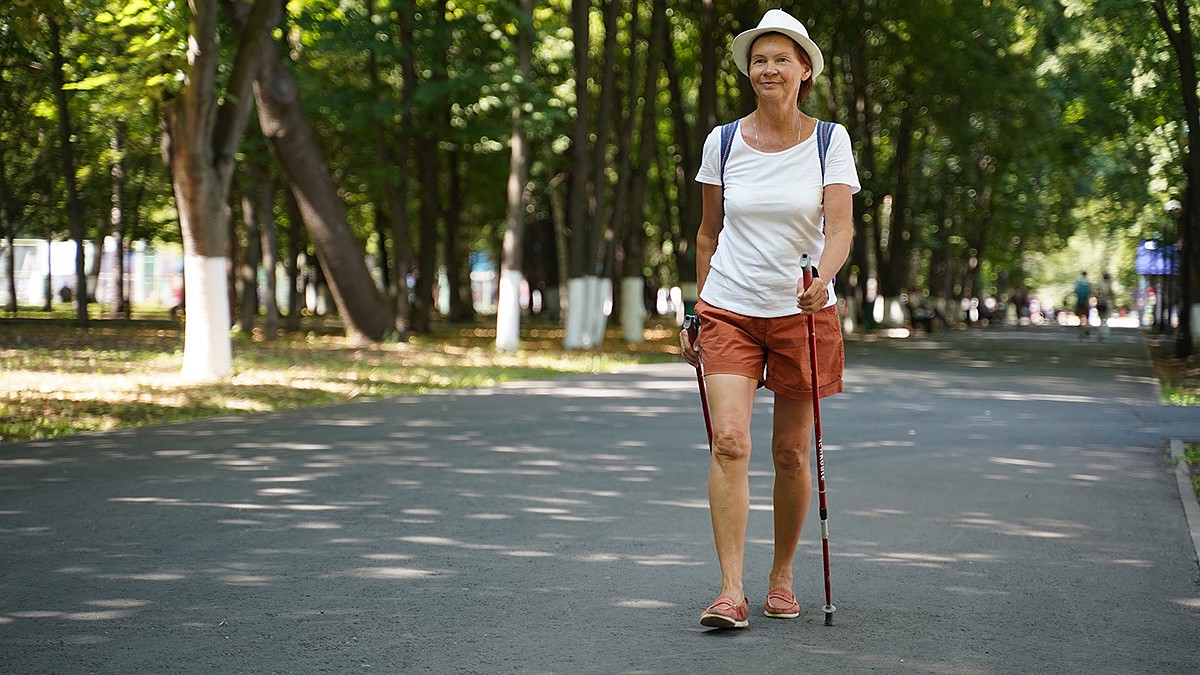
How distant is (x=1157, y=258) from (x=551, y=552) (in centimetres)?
4914

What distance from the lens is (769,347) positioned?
5570 mm

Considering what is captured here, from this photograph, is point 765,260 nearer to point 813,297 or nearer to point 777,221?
point 777,221

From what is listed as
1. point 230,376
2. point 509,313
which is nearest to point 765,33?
point 230,376

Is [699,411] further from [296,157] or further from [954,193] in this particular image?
[954,193]

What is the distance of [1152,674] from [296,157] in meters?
22.1

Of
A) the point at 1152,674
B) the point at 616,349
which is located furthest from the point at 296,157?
the point at 1152,674

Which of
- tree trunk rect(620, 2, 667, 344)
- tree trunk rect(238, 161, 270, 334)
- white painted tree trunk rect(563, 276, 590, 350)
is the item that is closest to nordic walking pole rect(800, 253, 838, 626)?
white painted tree trunk rect(563, 276, 590, 350)

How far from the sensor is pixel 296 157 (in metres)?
25.6

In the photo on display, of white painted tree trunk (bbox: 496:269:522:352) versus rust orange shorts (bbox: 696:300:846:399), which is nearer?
rust orange shorts (bbox: 696:300:846:399)

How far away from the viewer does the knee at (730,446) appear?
17.8ft

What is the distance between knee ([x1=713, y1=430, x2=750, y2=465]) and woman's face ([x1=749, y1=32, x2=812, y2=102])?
1200 mm

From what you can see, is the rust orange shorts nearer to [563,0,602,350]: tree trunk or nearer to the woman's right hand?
the woman's right hand

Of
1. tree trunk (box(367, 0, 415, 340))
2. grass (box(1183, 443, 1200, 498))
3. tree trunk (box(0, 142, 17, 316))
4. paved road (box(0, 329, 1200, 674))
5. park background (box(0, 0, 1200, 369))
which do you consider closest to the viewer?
paved road (box(0, 329, 1200, 674))

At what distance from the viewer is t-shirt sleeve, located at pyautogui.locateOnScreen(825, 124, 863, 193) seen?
5496 millimetres
